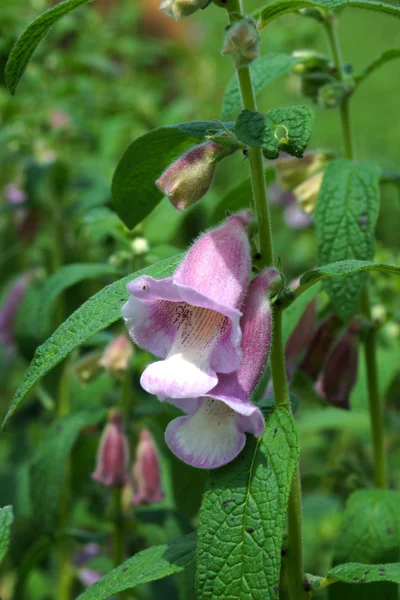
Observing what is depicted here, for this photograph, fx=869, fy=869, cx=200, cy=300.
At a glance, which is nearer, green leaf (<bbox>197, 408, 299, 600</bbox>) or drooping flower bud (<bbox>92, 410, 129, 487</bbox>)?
green leaf (<bbox>197, 408, 299, 600</bbox>)

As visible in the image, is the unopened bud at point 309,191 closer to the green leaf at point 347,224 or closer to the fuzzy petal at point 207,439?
the green leaf at point 347,224

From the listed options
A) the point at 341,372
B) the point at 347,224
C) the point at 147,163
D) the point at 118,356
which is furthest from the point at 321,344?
the point at 147,163

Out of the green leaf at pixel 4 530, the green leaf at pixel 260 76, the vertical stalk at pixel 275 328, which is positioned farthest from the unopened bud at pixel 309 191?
the green leaf at pixel 4 530

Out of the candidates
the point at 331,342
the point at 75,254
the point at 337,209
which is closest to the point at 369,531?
the point at 331,342

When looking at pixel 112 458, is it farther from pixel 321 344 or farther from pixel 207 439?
pixel 207 439

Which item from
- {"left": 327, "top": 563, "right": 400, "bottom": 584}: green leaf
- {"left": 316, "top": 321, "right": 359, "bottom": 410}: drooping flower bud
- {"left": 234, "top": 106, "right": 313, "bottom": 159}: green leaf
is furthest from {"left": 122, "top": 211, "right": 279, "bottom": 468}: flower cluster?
{"left": 316, "top": 321, "right": 359, "bottom": 410}: drooping flower bud

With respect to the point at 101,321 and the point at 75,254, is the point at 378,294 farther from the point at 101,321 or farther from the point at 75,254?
the point at 101,321

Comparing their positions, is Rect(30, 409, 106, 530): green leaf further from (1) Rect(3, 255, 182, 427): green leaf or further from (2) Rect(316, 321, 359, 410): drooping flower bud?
(1) Rect(3, 255, 182, 427): green leaf
